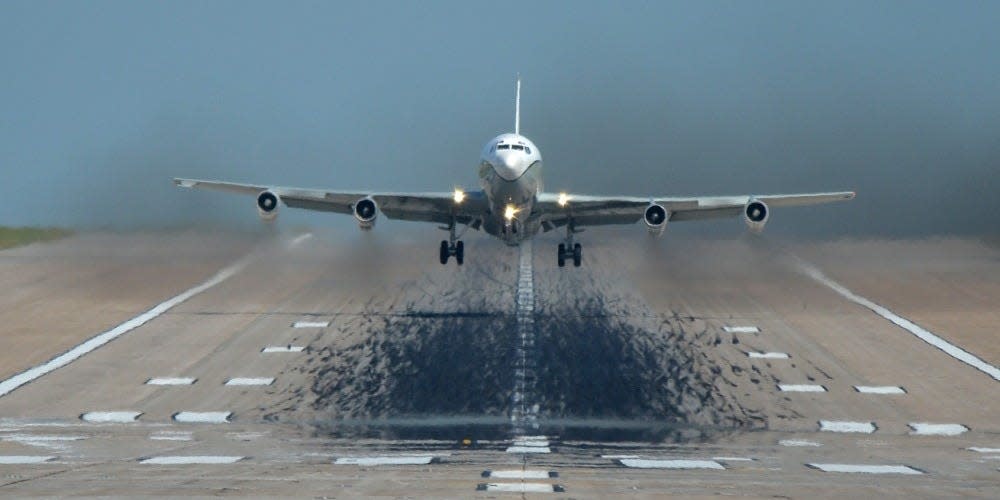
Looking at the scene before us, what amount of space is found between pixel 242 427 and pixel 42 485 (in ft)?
51.1

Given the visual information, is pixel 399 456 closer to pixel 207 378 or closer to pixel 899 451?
pixel 899 451

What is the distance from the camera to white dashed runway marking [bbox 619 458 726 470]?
120 feet

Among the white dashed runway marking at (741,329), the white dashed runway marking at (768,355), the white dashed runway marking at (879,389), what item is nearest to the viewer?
the white dashed runway marking at (879,389)

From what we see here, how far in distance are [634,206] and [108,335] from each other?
72.9 feet

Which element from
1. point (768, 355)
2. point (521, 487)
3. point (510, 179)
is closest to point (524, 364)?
point (510, 179)

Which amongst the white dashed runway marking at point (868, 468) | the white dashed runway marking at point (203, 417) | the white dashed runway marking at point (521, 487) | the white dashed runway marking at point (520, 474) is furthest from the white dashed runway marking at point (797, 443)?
the white dashed runway marking at point (203, 417)

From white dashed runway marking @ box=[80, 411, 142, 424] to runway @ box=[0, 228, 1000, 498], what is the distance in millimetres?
155

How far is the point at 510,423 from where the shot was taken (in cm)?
4788

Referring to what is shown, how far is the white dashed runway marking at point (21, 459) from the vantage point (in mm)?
37031

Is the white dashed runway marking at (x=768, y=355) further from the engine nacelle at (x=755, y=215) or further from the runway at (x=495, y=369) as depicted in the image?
the engine nacelle at (x=755, y=215)

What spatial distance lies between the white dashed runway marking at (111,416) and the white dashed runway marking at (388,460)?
1288 centimetres

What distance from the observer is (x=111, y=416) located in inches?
1933

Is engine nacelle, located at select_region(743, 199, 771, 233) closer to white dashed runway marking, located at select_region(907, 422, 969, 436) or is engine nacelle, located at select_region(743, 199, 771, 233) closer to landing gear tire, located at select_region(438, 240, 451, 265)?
landing gear tire, located at select_region(438, 240, 451, 265)

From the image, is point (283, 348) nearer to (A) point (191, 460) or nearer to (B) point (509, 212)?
(B) point (509, 212)
